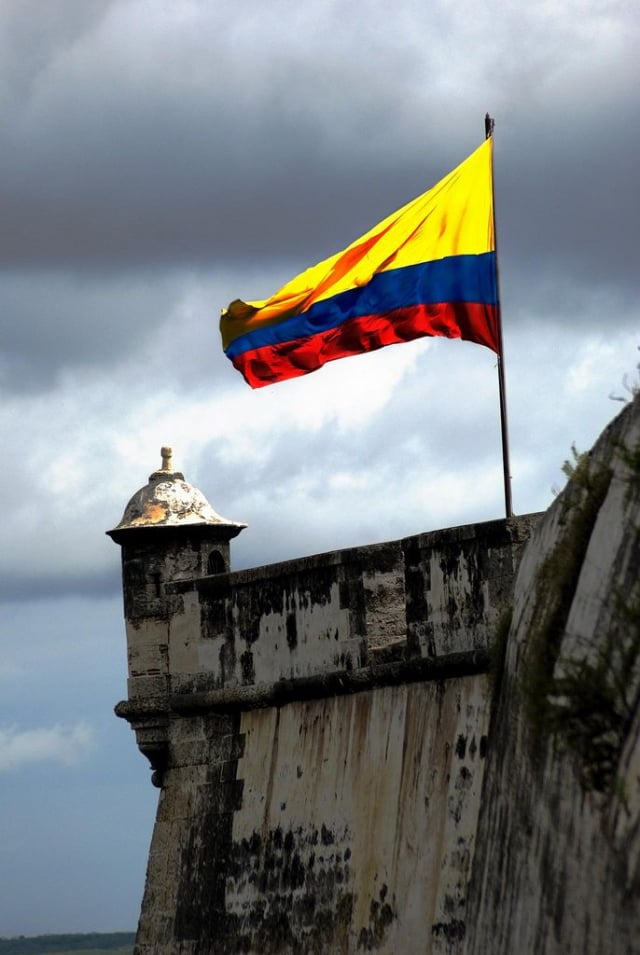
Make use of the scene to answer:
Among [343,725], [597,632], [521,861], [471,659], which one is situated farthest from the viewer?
[343,725]

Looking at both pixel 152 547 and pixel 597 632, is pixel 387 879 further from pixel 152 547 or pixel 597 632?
pixel 597 632

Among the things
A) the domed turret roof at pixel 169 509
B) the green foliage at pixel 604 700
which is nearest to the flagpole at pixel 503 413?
the domed turret roof at pixel 169 509

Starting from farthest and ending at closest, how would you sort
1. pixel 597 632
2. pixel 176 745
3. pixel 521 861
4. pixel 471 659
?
pixel 176 745 < pixel 471 659 < pixel 521 861 < pixel 597 632

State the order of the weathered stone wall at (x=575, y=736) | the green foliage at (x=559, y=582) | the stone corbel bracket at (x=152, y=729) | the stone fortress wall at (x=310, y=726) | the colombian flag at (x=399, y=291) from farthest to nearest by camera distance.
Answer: the stone corbel bracket at (x=152, y=729) < the colombian flag at (x=399, y=291) < the stone fortress wall at (x=310, y=726) < the green foliage at (x=559, y=582) < the weathered stone wall at (x=575, y=736)

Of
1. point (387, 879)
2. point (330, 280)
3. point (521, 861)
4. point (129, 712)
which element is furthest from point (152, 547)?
point (521, 861)

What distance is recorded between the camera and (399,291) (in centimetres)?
1071

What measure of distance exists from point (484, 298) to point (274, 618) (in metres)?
2.18

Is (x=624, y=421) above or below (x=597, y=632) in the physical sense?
above

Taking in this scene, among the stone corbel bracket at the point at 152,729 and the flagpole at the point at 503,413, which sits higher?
the flagpole at the point at 503,413

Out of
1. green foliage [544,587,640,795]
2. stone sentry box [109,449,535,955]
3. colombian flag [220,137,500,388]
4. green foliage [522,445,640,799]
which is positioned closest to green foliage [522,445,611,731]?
green foliage [522,445,640,799]

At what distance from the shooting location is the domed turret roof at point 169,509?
11.8 meters

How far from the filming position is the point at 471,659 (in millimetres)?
9289

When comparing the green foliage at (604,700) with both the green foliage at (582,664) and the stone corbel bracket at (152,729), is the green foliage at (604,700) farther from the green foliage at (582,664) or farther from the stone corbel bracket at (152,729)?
the stone corbel bracket at (152,729)

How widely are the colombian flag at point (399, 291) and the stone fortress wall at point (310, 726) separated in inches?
50.1
